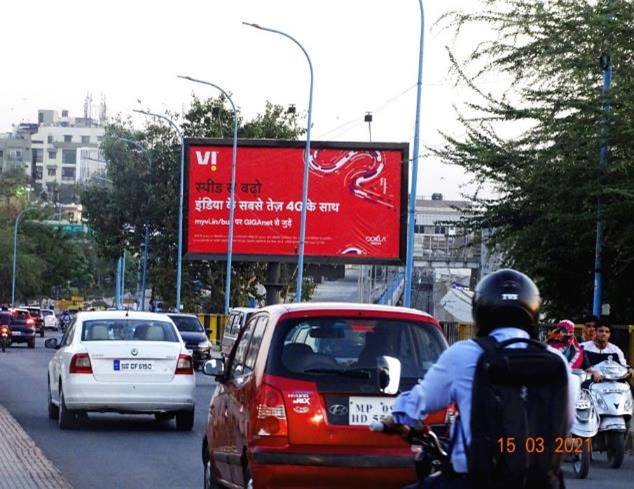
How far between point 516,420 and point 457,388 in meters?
0.30

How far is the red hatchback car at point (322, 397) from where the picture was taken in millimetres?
10438

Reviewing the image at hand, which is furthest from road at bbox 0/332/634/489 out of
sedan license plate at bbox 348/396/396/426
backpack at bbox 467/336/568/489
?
backpack at bbox 467/336/568/489

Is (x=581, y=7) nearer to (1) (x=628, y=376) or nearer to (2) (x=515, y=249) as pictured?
(2) (x=515, y=249)

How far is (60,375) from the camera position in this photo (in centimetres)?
2045

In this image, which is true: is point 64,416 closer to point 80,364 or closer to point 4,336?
point 80,364

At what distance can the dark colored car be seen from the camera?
38969 mm

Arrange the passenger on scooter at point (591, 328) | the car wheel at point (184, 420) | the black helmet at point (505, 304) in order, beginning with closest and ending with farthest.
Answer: the black helmet at point (505, 304)
the passenger on scooter at point (591, 328)
the car wheel at point (184, 420)

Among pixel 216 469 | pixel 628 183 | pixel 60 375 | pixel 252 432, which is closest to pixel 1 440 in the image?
pixel 60 375

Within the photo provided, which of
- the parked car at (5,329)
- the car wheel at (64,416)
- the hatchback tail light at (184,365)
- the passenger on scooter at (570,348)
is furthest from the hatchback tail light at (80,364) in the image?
the parked car at (5,329)

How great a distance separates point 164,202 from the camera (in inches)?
2867

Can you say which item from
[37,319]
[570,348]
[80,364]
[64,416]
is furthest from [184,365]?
[37,319]

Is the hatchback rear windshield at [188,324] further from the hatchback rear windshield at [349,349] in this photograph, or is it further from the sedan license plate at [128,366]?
the hatchback rear windshield at [349,349]

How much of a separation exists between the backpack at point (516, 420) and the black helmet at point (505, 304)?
0.64 ft

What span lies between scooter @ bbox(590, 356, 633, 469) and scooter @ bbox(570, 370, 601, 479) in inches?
28.1
